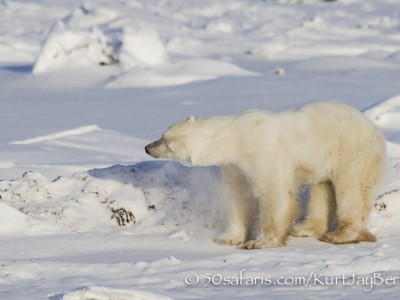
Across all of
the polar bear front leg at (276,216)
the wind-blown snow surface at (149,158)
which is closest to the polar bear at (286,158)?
the polar bear front leg at (276,216)

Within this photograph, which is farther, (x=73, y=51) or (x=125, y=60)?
(x=73, y=51)

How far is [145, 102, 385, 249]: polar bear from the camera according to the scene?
4652 mm

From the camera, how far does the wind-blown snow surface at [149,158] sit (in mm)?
3824

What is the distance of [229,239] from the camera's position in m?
4.85

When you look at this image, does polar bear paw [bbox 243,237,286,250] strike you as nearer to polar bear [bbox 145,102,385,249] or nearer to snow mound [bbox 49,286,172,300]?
polar bear [bbox 145,102,385,249]

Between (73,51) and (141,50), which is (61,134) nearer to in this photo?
(141,50)

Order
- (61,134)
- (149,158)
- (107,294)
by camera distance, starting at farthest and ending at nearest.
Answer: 1. (61,134)
2. (149,158)
3. (107,294)

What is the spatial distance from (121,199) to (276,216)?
3.21ft

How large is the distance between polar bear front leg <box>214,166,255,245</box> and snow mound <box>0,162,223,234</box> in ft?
0.75

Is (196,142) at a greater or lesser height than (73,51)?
greater

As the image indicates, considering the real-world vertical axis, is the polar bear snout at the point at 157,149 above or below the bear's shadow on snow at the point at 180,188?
above

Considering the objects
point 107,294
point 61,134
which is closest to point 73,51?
point 61,134

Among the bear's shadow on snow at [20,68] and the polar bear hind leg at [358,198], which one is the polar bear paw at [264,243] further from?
the bear's shadow on snow at [20,68]

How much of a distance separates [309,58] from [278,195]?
31.2 ft
